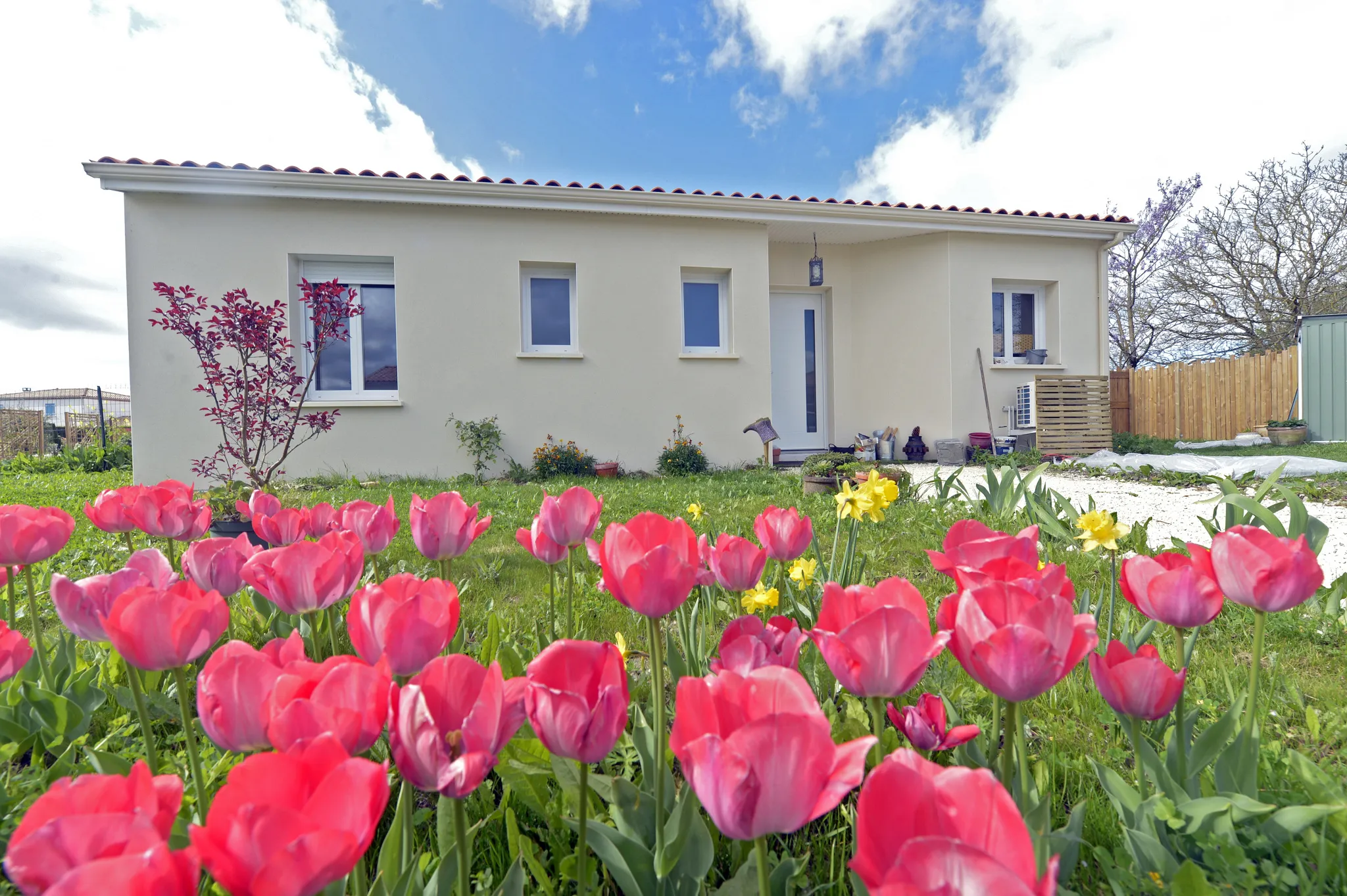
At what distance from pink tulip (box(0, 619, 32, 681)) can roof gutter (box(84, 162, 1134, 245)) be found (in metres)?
7.38

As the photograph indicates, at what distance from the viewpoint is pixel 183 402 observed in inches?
265

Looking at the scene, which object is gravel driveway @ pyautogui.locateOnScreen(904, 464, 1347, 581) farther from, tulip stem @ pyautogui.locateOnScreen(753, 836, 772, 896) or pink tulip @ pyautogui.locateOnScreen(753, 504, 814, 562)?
tulip stem @ pyautogui.locateOnScreen(753, 836, 772, 896)

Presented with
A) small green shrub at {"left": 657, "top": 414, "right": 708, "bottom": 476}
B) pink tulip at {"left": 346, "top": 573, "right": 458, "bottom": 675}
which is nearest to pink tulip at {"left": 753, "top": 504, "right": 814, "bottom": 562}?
pink tulip at {"left": 346, "top": 573, "right": 458, "bottom": 675}

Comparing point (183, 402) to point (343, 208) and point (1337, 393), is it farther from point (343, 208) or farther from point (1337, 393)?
point (1337, 393)

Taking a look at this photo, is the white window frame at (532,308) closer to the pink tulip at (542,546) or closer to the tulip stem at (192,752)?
the pink tulip at (542,546)

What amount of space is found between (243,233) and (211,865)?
8.47m

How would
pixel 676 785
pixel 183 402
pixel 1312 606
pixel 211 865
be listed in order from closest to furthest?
1. pixel 211 865
2. pixel 676 785
3. pixel 1312 606
4. pixel 183 402

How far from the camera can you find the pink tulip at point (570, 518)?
1056 mm

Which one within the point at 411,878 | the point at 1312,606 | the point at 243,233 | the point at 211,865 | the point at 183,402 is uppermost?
the point at 243,233

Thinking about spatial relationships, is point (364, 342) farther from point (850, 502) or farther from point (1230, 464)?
point (1230, 464)

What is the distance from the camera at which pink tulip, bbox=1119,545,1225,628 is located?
29.5 inches

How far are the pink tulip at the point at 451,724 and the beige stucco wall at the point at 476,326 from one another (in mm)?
7248

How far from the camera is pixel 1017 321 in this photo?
923cm

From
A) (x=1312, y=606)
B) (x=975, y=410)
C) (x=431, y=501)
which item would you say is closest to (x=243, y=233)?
(x=431, y=501)
